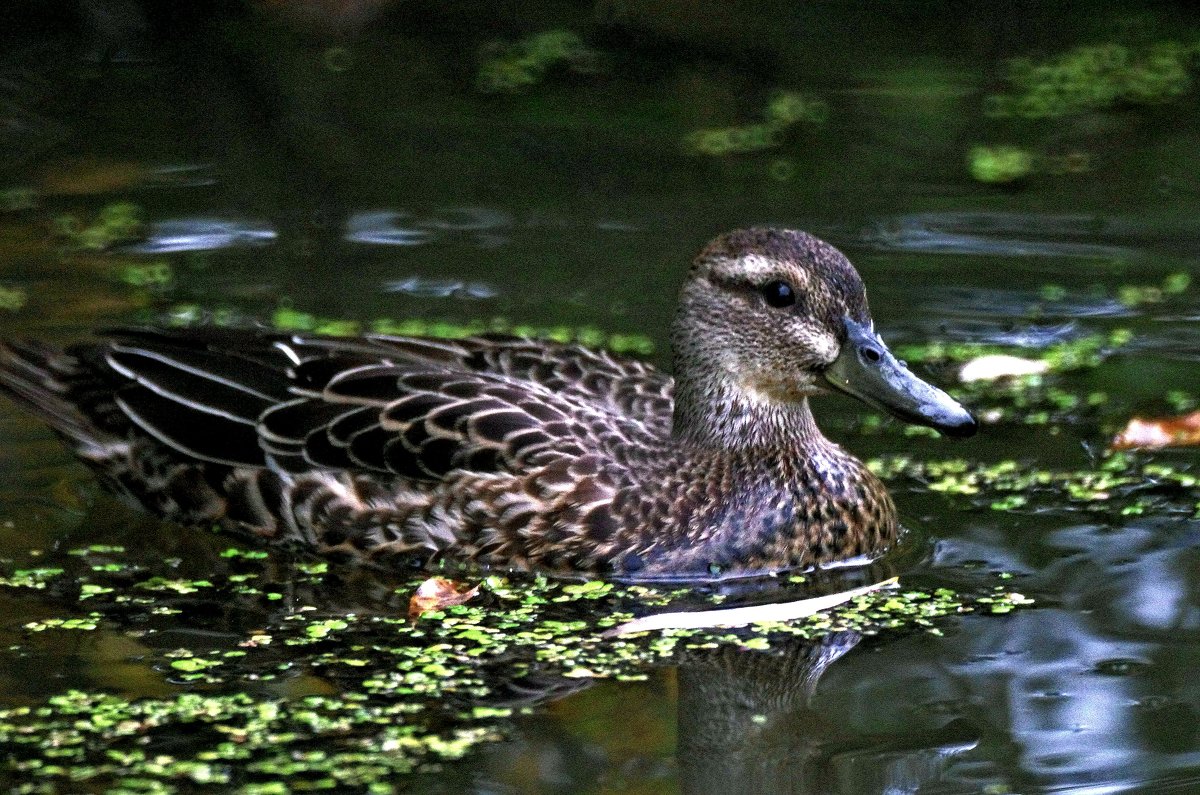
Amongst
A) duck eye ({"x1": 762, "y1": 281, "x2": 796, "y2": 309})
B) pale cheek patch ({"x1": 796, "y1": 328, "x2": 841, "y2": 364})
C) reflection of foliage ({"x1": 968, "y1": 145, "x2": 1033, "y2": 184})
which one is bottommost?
pale cheek patch ({"x1": 796, "y1": 328, "x2": 841, "y2": 364})

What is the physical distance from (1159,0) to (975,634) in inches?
309

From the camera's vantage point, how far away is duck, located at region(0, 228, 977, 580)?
21.9ft

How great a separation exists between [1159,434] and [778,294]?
181 cm

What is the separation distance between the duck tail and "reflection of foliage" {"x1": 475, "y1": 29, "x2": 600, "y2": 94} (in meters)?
4.74

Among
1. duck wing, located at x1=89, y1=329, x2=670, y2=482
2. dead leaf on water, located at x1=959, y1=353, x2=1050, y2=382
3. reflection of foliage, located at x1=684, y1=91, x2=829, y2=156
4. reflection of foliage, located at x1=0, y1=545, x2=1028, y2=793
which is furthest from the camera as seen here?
reflection of foliage, located at x1=684, y1=91, x2=829, y2=156

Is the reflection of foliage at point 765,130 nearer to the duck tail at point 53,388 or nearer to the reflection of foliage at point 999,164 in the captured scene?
the reflection of foliage at point 999,164

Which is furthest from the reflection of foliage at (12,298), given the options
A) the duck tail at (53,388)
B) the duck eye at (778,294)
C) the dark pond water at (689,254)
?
the duck eye at (778,294)

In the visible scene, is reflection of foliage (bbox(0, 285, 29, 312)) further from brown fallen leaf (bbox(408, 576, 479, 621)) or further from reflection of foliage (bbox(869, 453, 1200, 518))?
reflection of foliage (bbox(869, 453, 1200, 518))

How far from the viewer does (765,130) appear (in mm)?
11188

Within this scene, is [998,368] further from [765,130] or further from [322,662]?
[322,662]

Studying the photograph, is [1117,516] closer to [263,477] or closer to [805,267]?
[805,267]

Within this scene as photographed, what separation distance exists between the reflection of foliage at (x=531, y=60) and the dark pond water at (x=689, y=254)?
4cm

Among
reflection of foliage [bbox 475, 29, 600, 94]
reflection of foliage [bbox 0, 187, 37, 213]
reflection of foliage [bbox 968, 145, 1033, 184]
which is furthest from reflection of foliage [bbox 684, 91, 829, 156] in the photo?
reflection of foliage [bbox 0, 187, 37, 213]

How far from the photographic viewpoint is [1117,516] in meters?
6.99
